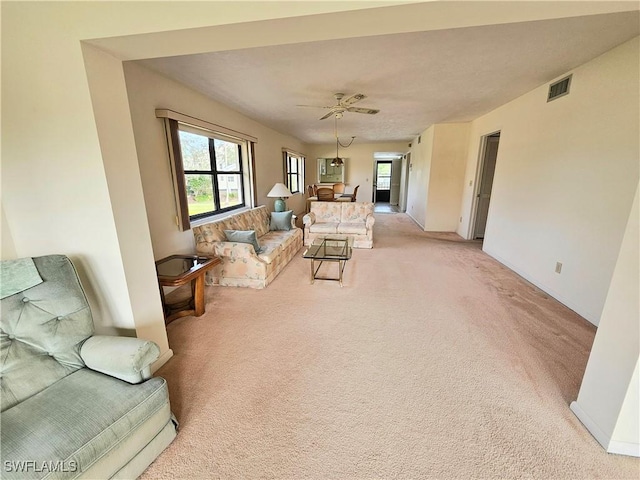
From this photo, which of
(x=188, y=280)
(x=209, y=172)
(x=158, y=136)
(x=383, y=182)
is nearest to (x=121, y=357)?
(x=188, y=280)

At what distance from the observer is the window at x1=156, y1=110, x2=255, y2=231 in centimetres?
287

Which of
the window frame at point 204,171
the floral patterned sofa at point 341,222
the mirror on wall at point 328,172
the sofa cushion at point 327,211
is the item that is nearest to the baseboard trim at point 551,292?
the floral patterned sofa at point 341,222

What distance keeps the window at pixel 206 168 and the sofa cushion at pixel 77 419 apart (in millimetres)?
2116

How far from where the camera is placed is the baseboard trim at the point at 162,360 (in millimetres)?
1793

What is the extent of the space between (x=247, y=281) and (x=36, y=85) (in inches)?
89.5

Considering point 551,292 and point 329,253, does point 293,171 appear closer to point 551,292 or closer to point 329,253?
point 329,253

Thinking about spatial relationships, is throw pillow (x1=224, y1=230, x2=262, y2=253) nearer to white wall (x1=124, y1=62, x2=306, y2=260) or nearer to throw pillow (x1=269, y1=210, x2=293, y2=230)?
white wall (x1=124, y1=62, x2=306, y2=260)

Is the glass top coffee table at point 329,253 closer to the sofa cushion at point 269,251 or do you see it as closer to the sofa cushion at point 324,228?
the sofa cushion at point 269,251

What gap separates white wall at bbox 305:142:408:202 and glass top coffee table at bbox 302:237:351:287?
18.4ft

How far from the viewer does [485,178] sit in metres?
4.89

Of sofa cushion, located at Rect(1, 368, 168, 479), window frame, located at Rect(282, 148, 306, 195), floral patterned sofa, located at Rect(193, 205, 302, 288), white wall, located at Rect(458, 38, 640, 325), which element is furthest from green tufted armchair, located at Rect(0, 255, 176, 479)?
window frame, located at Rect(282, 148, 306, 195)

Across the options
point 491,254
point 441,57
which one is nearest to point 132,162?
point 441,57

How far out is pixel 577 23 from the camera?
6.02 feet

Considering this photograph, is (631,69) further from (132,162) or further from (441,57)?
(132,162)
